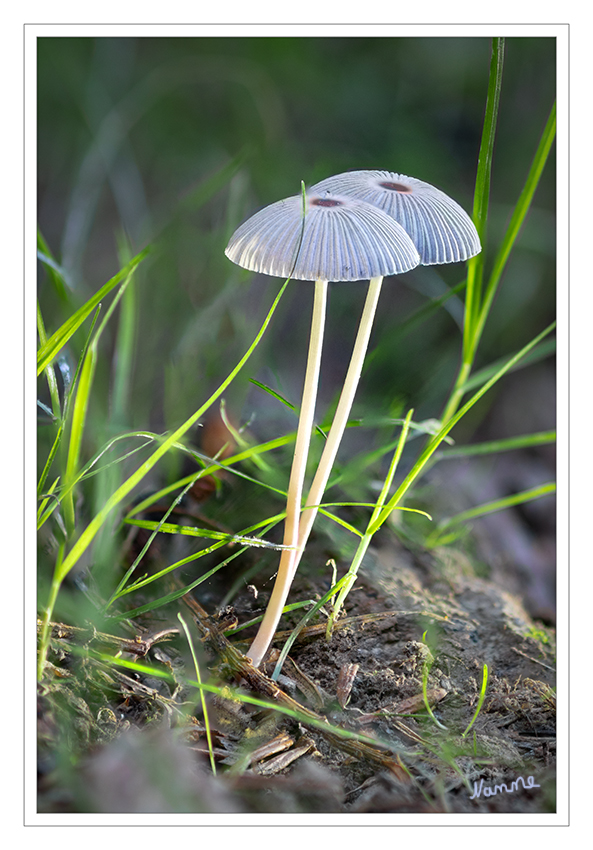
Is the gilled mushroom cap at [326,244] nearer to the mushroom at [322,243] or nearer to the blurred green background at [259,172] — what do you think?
the mushroom at [322,243]

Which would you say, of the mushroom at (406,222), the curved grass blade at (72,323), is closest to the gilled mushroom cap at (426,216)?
the mushroom at (406,222)

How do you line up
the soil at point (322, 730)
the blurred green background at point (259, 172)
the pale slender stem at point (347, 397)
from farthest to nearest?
the blurred green background at point (259, 172), the pale slender stem at point (347, 397), the soil at point (322, 730)
